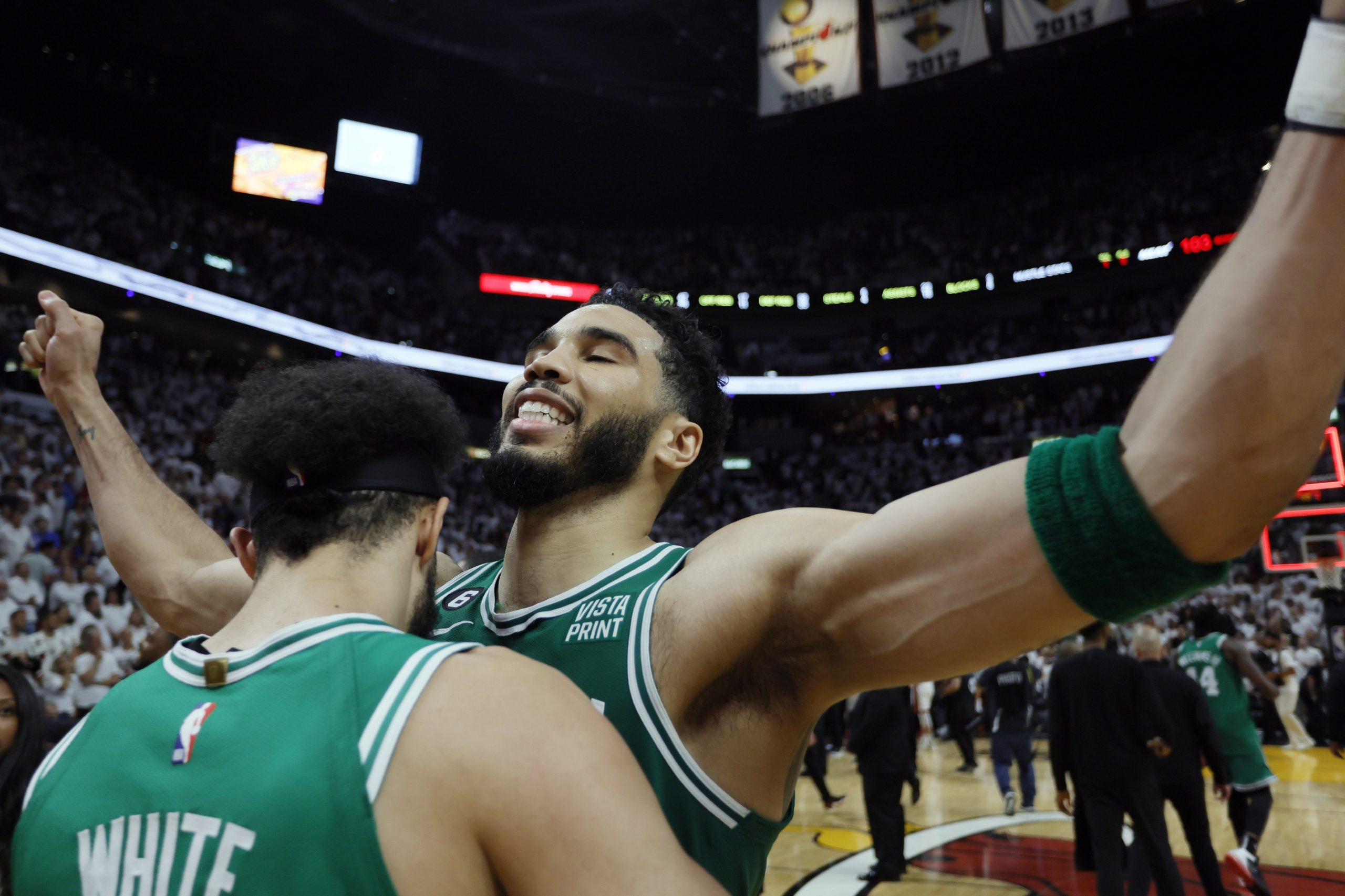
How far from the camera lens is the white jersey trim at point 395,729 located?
105cm

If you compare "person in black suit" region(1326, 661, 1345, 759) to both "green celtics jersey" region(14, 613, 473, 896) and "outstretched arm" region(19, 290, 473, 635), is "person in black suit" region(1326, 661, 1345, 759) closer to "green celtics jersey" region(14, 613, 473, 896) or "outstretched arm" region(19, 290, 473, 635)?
"outstretched arm" region(19, 290, 473, 635)

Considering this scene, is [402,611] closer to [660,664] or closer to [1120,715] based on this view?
[660,664]

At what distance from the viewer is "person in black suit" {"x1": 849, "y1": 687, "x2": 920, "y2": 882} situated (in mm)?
6746

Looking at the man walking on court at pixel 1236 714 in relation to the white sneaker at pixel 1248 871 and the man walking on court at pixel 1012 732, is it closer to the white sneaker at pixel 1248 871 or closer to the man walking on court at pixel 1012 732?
the white sneaker at pixel 1248 871

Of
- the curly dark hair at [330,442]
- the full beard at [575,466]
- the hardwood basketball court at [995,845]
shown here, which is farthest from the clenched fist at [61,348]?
the hardwood basketball court at [995,845]

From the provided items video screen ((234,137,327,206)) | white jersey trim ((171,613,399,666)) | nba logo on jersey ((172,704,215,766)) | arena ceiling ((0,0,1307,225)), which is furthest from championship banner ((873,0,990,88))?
video screen ((234,137,327,206))

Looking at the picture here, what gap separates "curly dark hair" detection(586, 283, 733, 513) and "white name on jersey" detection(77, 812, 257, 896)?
1.28 meters

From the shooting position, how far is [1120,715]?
5445 mm

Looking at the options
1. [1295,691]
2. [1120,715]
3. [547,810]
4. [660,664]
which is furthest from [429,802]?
[1295,691]

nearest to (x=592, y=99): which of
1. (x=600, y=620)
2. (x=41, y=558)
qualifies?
(x=41, y=558)

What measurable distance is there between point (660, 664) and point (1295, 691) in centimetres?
1650

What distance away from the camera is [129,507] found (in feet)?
7.58

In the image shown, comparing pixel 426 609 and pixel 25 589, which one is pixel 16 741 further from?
pixel 25 589

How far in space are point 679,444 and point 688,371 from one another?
A: 20cm
